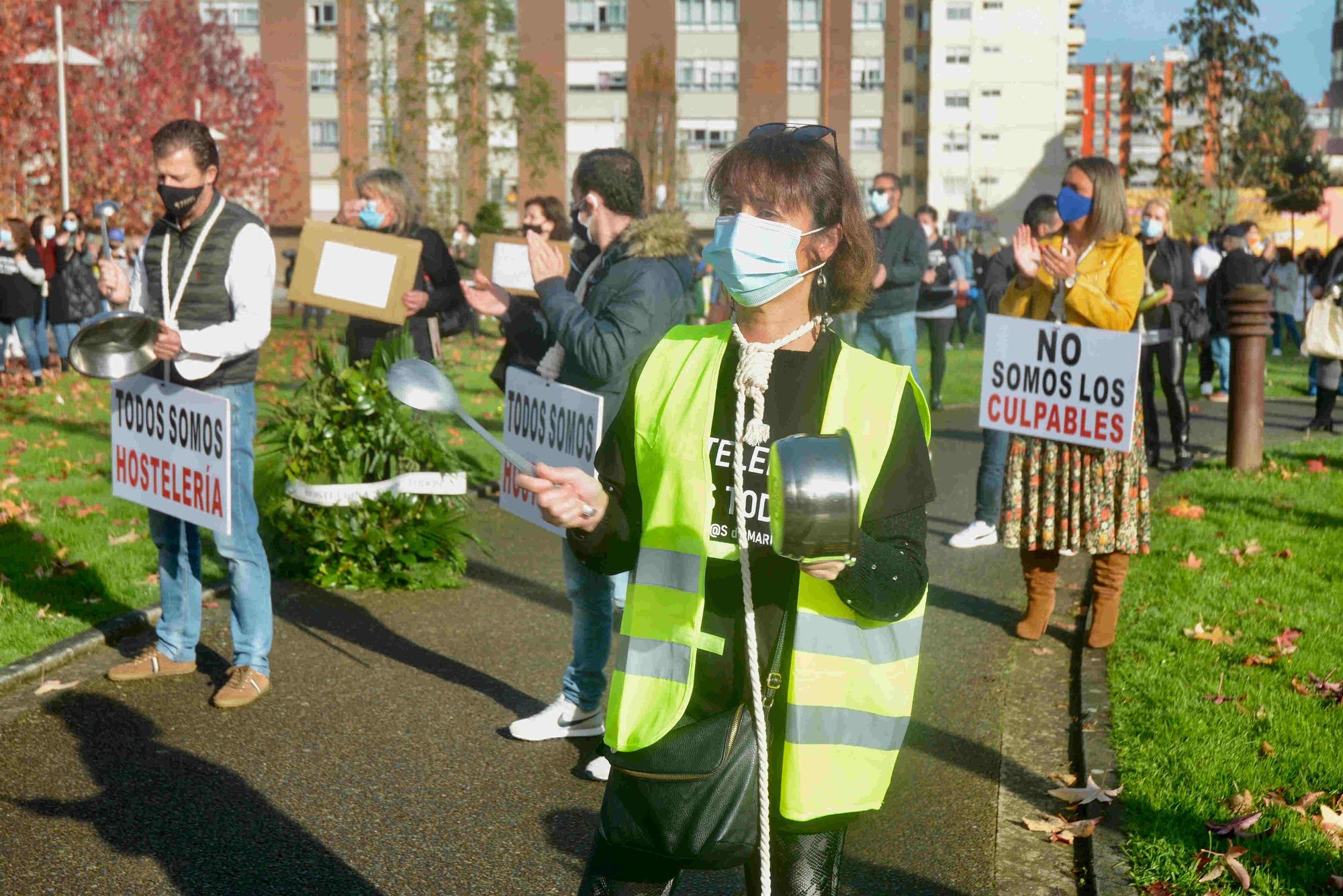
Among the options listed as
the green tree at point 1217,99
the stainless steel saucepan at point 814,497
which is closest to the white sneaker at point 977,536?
the stainless steel saucepan at point 814,497

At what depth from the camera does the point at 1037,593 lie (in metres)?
6.98

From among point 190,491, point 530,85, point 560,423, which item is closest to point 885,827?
point 560,423

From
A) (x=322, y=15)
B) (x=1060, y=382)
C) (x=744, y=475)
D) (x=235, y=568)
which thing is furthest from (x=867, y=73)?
(x=744, y=475)

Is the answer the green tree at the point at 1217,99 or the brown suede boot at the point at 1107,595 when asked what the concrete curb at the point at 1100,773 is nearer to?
the brown suede boot at the point at 1107,595

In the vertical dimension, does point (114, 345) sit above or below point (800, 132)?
below

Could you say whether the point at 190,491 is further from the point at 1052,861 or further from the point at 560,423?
the point at 1052,861

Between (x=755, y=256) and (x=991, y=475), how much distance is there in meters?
6.30

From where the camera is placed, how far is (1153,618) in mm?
6914

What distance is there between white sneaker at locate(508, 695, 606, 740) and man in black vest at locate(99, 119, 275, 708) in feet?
3.81

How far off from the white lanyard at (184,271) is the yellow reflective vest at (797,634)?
11.9 feet

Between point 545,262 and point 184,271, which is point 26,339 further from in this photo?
point 545,262

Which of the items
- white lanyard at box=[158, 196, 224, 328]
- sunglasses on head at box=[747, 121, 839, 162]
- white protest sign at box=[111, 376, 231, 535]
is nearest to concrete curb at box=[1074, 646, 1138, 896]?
sunglasses on head at box=[747, 121, 839, 162]

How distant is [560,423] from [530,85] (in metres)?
38.2

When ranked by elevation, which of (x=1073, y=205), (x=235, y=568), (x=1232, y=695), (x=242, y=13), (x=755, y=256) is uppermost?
(x=242, y=13)
